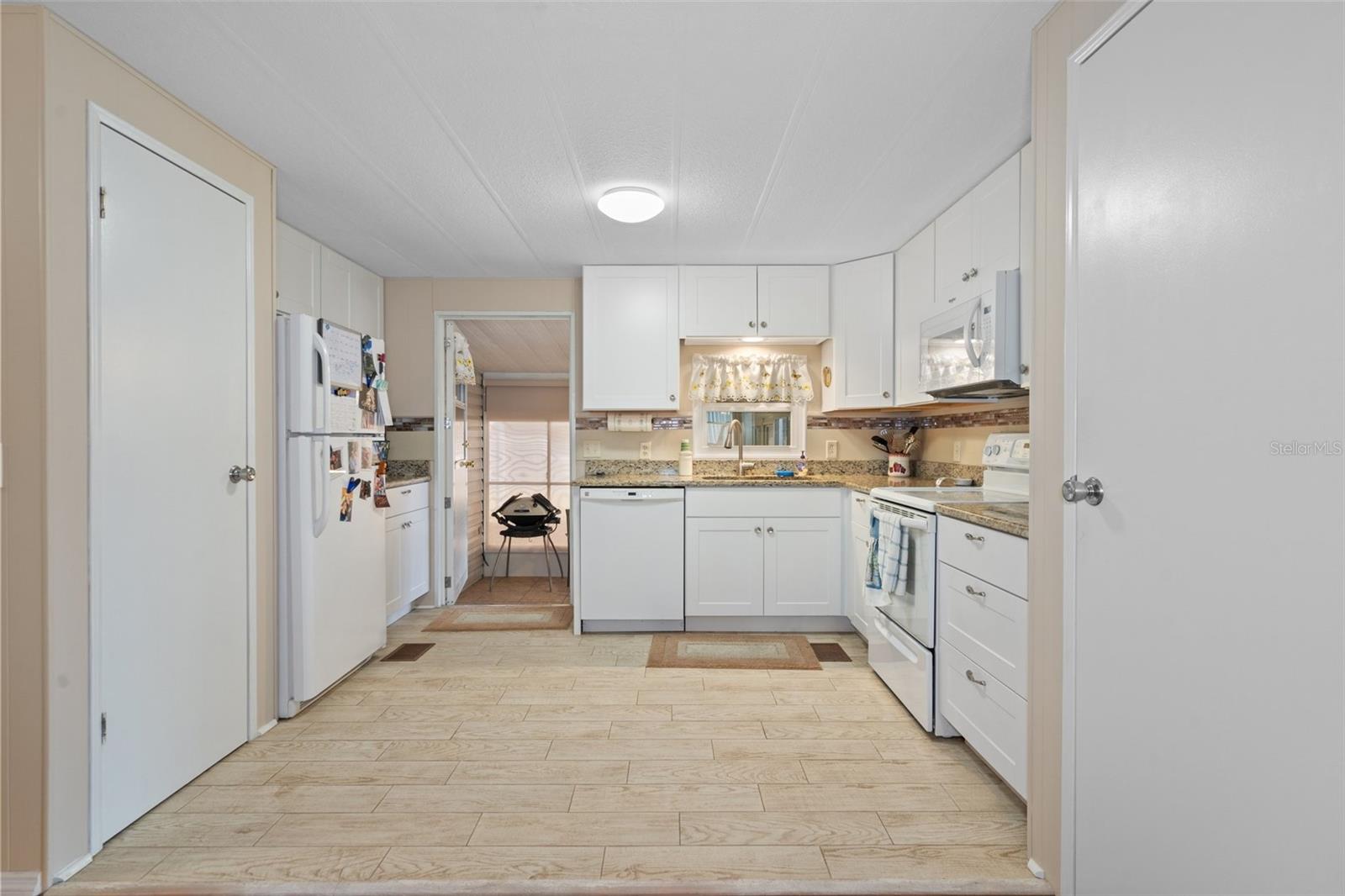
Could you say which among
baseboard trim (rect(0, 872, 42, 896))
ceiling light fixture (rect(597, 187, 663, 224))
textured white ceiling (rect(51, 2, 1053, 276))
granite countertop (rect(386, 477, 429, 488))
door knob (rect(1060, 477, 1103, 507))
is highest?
textured white ceiling (rect(51, 2, 1053, 276))

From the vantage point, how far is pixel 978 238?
2516 mm

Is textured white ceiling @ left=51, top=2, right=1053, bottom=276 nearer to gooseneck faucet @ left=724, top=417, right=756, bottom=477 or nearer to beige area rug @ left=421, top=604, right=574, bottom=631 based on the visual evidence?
gooseneck faucet @ left=724, top=417, right=756, bottom=477

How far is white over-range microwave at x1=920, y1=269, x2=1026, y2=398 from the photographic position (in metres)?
2.23

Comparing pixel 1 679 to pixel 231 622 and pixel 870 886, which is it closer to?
pixel 231 622

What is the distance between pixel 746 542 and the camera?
356 centimetres

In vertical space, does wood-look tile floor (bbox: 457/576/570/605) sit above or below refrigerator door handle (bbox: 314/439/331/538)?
below

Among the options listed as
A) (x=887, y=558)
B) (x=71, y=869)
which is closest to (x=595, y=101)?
(x=887, y=558)

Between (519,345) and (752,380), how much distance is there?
2390 mm

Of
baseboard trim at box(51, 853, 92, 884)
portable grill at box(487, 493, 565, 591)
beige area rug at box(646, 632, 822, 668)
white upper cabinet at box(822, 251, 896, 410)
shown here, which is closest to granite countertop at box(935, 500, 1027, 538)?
beige area rug at box(646, 632, 822, 668)

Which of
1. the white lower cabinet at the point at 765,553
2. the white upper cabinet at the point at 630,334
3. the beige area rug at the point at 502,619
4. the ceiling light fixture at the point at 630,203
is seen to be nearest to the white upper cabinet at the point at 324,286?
the white upper cabinet at the point at 630,334

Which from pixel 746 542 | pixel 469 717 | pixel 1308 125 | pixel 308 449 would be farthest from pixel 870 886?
pixel 308 449

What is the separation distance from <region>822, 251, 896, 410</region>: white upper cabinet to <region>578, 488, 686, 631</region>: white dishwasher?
4.08ft

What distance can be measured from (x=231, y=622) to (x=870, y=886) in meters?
2.21

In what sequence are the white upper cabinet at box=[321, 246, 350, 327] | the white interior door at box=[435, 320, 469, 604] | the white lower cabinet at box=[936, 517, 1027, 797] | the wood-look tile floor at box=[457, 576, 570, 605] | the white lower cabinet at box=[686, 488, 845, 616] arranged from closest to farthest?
the white lower cabinet at box=[936, 517, 1027, 797] < the white upper cabinet at box=[321, 246, 350, 327] < the white lower cabinet at box=[686, 488, 845, 616] < the white interior door at box=[435, 320, 469, 604] < the wood-look tile floor at box=[457, 576, 570, 605]
